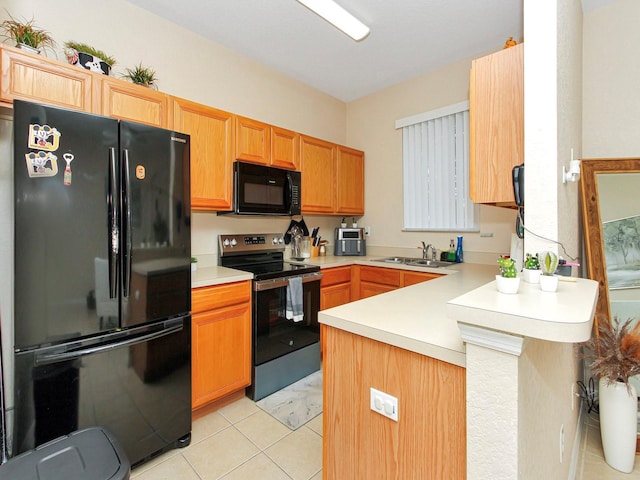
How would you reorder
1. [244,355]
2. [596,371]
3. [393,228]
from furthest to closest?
[393,228] < [244,355] < [596,371]

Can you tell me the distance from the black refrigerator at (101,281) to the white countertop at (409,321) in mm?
1063

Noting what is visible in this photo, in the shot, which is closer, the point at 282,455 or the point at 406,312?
the point at 406,312

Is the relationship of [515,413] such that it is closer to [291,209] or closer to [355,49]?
[291,209]

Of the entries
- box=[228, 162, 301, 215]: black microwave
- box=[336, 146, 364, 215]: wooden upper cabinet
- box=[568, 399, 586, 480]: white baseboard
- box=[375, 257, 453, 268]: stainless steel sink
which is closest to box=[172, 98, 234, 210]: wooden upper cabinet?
box=[228, 162, 301, 215]: black microwave

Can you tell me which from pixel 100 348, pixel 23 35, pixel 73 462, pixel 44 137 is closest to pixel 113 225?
pixel 44 137

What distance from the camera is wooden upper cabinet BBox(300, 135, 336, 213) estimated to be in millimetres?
3084

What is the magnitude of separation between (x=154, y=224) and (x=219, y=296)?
68 centimetres

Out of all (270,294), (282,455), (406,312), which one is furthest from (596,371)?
(270,294)

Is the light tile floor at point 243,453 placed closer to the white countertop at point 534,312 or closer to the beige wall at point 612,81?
the white countertop at point 534,312

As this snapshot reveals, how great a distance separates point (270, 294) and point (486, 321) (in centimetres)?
188

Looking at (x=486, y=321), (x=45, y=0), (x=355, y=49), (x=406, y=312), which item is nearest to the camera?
(x=486, y=321)

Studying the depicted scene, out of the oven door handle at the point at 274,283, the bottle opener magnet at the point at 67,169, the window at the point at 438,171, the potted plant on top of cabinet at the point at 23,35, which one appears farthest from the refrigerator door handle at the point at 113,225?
the window at the point at 438,171

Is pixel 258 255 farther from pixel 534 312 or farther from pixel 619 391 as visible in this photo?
pixel 619 391

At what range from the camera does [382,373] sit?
1.04 m
